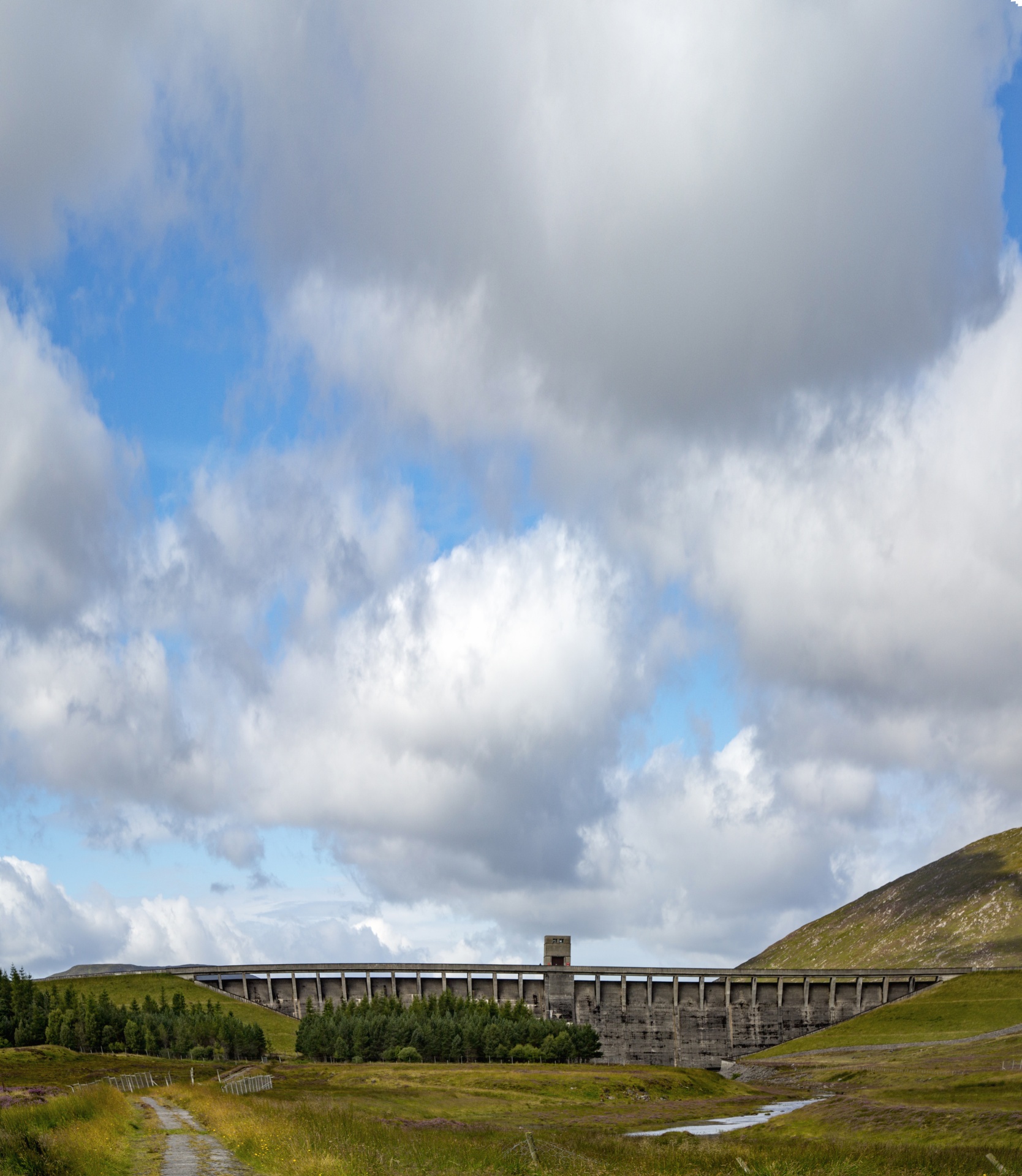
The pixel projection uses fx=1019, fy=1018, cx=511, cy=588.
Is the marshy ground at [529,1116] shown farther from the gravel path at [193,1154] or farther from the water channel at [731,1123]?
the water channel at [731,1123]

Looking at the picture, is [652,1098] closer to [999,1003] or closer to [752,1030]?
[999,1003]

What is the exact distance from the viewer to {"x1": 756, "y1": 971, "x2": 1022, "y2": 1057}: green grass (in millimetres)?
156750

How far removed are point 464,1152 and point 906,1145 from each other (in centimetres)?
2610

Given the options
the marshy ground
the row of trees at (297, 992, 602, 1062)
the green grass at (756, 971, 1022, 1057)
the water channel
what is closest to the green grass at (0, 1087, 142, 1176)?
the marshy ground

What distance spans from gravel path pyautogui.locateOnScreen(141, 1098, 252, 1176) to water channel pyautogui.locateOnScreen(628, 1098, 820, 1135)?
3225 centimetres

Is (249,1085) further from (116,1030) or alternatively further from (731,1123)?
(116,1030)

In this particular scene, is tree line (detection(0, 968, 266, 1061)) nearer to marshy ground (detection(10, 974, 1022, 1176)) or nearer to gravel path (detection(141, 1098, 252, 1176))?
marshy ground (detection(10, 974, 1022, 1176))

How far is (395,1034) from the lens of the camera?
15475 cm

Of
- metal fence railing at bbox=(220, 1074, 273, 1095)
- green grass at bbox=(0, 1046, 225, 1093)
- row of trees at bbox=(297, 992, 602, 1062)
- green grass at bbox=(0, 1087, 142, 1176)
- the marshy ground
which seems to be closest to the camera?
green grass at bbox=(0, 1087, 142, 1176)

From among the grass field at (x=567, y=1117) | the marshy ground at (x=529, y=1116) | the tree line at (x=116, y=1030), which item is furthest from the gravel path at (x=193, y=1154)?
the tree line at (x=116, y=1030)

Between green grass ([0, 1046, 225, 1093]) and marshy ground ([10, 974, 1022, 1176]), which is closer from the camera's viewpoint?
marshy ground ([10, 974, 1022, 1176])

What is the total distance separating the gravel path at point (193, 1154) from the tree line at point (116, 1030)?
119 meters

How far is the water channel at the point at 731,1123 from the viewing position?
244ft

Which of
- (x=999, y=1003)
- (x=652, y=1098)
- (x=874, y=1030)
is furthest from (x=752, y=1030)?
(x=652, y=1098)
